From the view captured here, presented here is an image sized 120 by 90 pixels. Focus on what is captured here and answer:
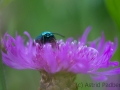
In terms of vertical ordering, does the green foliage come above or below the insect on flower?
above

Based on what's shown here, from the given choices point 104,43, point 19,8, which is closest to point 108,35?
point 104,43

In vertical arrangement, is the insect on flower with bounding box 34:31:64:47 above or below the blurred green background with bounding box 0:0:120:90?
below

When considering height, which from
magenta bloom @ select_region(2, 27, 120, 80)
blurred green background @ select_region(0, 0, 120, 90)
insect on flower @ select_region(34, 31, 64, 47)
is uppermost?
blurred green background @ select_region(0, 0, 120, 90)

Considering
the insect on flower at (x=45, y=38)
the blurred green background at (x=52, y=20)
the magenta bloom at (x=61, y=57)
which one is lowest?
the magenta bloom at (x=61, y=57)

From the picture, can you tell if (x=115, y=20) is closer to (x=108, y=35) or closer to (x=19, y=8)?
(x=108, y=35)

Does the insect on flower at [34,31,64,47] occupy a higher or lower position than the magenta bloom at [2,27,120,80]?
higher
